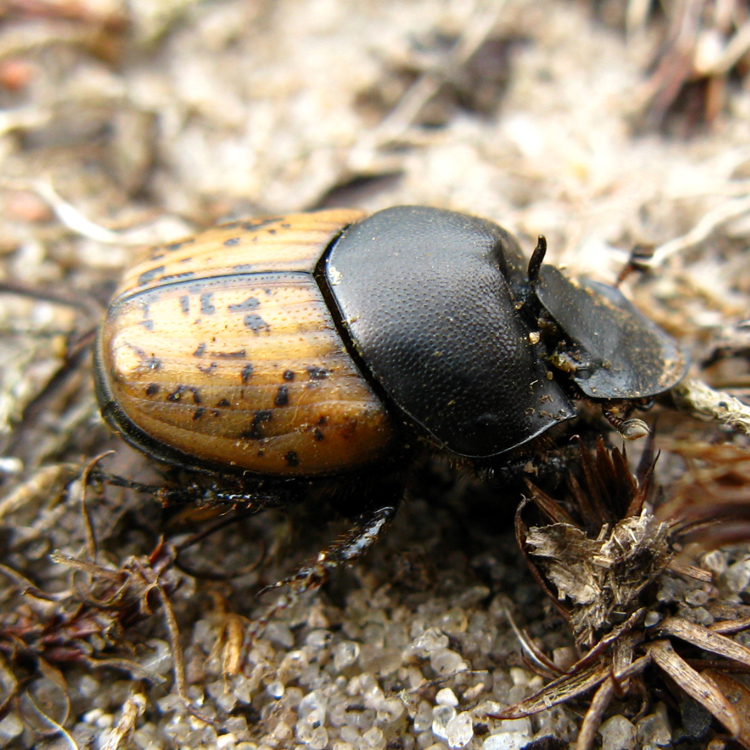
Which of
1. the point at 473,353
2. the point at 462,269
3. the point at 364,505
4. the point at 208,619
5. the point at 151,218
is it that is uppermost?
the point at 462,269

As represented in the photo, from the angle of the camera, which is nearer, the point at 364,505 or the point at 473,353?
the point at 473,353

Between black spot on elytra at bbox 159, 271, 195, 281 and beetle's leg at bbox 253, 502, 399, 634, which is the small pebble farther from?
black spot on elytra at bbox 159, 271, 195, 281

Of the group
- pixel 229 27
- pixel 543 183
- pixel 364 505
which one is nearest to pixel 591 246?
pixel 543 183

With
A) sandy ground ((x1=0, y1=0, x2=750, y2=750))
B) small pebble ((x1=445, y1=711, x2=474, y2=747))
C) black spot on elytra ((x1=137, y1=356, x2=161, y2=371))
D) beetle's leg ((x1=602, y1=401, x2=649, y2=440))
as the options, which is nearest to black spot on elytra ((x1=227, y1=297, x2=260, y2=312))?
black spot on elytra ((x1=137, y1=356, x2=161, y2=371))

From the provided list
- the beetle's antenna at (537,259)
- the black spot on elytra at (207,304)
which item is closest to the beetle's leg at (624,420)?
the beetle's antenna at (537,259)

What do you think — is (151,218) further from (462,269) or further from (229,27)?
(462,269)

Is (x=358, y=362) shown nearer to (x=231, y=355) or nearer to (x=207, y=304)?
(x=231, y=355)
